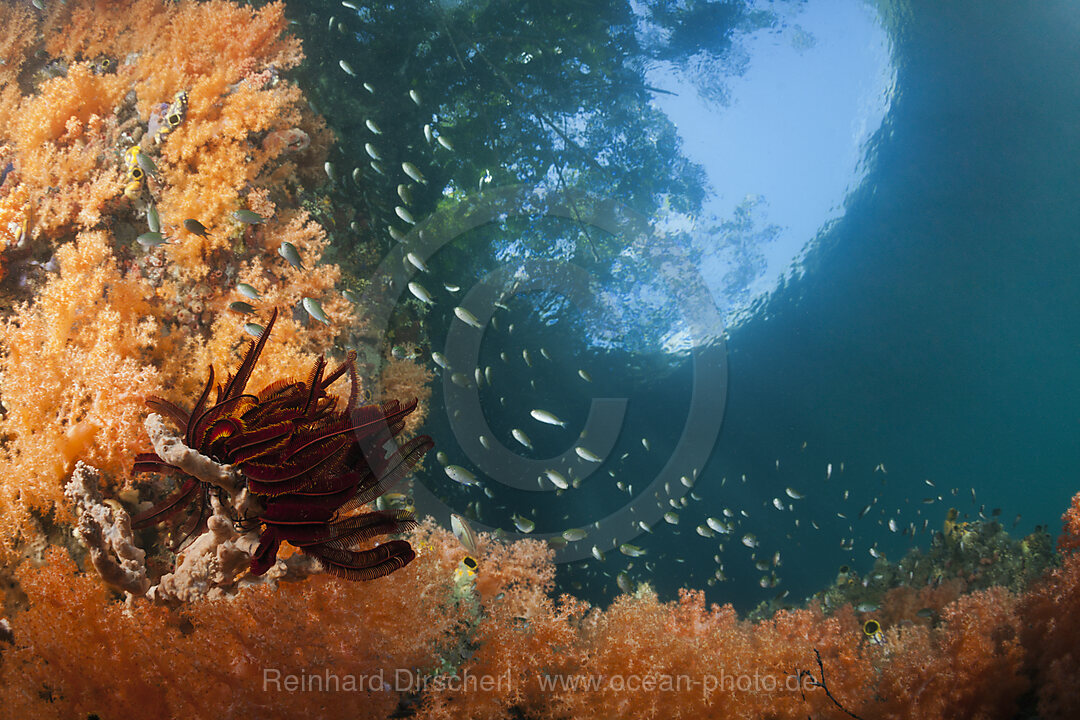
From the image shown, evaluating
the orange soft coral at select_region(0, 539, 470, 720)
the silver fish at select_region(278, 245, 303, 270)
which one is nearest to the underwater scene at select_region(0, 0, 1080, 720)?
the orange soft coral at select_region(0, 539, 470, 720)

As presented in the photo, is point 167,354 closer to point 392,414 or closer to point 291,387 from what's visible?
point 291,387

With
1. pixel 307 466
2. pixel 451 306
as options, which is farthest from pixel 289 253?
pixel 451 306

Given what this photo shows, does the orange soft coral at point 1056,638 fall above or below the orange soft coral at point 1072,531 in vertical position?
below

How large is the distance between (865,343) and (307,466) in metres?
28.1

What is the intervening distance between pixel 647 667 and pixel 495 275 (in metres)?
8.94

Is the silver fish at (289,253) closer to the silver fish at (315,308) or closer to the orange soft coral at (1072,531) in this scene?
the silver fish at (315,308)

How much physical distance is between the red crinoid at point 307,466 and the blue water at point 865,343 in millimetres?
4944

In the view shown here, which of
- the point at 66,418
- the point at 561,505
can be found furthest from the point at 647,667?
the point at 561,505

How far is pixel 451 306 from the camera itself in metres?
9.67

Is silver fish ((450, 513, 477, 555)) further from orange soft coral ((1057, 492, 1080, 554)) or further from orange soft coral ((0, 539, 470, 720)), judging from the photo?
orange soft coral ((1057, 492, 1080, 554))

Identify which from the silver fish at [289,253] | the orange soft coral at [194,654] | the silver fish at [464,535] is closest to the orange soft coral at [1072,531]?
the silver fish at [464,535]

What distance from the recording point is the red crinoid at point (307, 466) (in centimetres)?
207

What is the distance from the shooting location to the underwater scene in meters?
2.27

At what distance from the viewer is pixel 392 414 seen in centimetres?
249
